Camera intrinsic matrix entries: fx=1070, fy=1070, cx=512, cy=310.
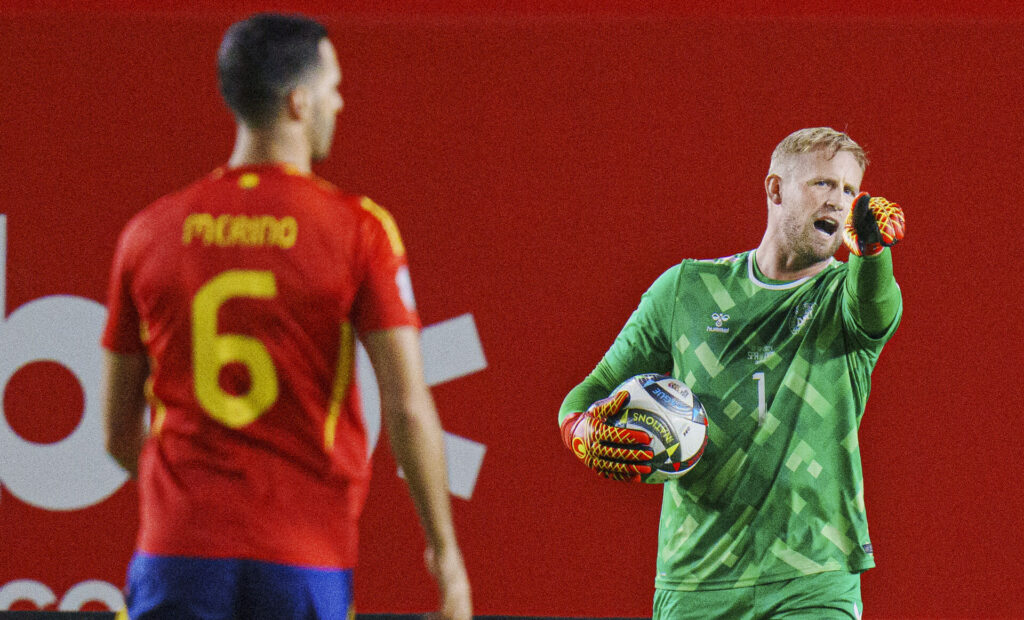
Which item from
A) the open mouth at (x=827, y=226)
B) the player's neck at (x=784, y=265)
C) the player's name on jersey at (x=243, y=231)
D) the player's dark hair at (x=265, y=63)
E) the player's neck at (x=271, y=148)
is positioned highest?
the open mouth at (x=827, y=226)

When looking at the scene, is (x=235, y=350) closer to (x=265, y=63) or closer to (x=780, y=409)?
(x=265, y=63)

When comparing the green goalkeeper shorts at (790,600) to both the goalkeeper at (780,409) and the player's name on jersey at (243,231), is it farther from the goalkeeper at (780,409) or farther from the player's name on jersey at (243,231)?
the player's name on jersey at (243,231)

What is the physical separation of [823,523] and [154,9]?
2972mm

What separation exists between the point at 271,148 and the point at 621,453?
1.21 metres

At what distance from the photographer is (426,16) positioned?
3920 millimetres

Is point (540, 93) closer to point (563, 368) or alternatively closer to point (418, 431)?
point (563, 368)

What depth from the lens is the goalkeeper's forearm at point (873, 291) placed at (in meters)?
2.27

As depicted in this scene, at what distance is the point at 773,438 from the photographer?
8.09ft

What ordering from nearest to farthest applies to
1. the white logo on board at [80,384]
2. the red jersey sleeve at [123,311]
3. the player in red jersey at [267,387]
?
the player in red jersey at [267,387], the red jersey sleeve at [123,311], the white logo on board at [80,384]

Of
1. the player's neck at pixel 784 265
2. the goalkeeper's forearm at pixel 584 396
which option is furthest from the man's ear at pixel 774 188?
the goalkeeper's forearm at pixel 584 396

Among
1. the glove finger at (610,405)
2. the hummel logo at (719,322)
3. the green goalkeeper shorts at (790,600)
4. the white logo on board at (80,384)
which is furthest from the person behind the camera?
the white logo on board at (80,384)

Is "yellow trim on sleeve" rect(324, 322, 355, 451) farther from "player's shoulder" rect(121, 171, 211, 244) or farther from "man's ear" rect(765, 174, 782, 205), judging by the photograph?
"man's ear" rect(765, 174, 782, 205)

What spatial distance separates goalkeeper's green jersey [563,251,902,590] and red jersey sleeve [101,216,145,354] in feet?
4.62

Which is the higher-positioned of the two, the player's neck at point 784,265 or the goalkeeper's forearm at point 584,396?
the player's neck at point 784,265
